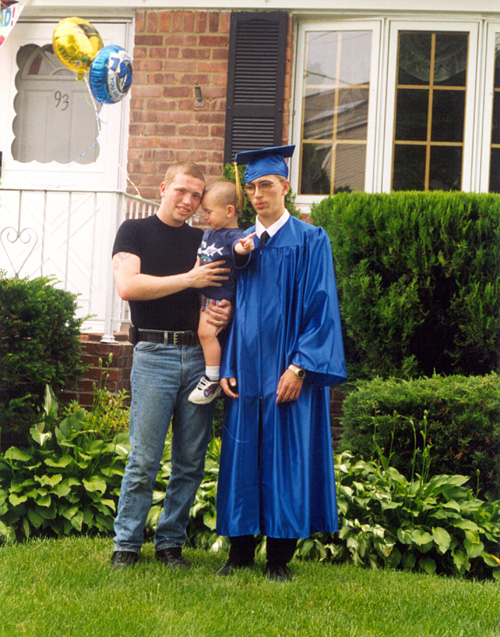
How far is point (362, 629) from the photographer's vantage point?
9.50 ft

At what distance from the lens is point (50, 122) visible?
6.86 metres

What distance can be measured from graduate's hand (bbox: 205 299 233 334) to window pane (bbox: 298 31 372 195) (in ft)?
11.6

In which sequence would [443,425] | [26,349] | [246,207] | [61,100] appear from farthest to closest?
1. [61,100]
2. [246,207]
3. [26,349]
4. [443,425]

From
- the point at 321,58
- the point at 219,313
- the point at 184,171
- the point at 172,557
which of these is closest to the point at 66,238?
the point at 321,58

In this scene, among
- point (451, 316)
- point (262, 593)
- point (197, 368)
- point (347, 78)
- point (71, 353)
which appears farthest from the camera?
point (347, 78)

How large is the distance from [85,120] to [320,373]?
4596mm

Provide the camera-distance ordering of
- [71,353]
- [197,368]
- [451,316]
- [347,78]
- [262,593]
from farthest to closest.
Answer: [347,78], [451,316], [71,353], [197,368], [262,593]

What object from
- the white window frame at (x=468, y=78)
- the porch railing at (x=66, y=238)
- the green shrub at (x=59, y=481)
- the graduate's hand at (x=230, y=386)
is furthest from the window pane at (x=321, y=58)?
the graduate's hand at (x=230, y=386)

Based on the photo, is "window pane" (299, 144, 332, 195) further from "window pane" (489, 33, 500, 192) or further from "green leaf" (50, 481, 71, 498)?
"green leaf" (50, 481, 71, 498)

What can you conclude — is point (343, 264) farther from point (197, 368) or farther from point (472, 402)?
point (197, 368)

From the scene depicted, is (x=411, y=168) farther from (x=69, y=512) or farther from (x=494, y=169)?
(x=69, y=512)

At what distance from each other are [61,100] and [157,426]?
4557 millimetres

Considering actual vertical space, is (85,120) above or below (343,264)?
above

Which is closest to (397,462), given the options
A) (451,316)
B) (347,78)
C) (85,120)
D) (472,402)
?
(472,402)
